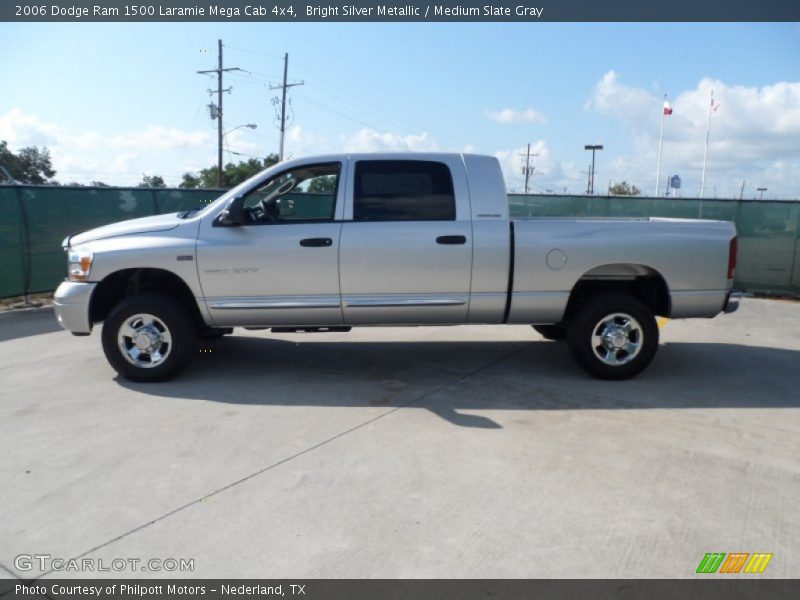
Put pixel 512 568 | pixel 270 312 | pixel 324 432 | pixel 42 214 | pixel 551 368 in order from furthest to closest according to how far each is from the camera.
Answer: pixel 42 214
pixel 551 368
pixel 270 312
pixel 324 432
pixel 512 568

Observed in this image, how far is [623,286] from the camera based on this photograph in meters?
6.16

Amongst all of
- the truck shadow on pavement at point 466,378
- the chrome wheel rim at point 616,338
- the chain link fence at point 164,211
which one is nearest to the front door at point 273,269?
the truck shadow on pavement at point 466,378

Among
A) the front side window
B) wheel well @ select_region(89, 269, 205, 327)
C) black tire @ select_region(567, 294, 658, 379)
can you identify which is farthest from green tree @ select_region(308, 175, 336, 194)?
black tire @ select_region(567, 294, 658, 379)

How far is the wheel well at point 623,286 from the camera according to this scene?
19.5ft

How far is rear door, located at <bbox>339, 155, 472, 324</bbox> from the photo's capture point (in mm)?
5684

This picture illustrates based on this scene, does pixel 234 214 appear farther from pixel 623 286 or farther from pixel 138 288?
pixel 623 286

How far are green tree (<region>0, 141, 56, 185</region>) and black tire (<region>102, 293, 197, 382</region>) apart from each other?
59.2 meters

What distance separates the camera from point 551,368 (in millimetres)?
6445

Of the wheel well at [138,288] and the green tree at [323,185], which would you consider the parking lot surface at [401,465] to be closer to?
the wheel well at [138,288]

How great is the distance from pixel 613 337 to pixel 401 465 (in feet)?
9.21

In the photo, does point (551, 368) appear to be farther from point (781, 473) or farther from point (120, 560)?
point (120, 560)
